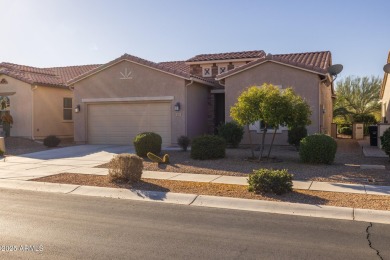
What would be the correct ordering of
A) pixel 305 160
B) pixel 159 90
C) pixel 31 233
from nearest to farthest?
pixel 31 233 → pixel 305 160 → pixel 159 90

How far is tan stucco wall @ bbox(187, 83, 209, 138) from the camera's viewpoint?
20.3 meters

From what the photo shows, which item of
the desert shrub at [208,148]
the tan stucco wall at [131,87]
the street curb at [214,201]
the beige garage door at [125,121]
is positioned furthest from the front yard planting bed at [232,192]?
the beige garage door at [125,121]

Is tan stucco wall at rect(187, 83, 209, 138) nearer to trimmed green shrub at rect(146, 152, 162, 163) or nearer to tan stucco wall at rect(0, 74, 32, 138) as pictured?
trimmed green shrub at rect(146, 152, 162, 163)

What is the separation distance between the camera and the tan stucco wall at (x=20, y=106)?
75.0ft

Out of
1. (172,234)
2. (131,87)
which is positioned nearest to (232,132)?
(131,87)

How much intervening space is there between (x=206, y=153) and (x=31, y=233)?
8.86m

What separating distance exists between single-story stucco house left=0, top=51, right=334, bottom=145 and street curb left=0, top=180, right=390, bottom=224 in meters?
9.64

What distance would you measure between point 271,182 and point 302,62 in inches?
526

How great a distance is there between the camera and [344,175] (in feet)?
38.3

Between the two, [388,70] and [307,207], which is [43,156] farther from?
[388,70]

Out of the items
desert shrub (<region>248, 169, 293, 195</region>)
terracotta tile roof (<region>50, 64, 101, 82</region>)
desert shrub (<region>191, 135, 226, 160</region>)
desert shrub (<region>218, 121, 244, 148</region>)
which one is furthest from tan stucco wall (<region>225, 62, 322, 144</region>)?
terracotta tile roof (<region>50, 64, 101, 82</region>)

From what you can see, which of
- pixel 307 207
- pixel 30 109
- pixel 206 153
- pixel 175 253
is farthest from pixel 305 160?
pixel 30 109

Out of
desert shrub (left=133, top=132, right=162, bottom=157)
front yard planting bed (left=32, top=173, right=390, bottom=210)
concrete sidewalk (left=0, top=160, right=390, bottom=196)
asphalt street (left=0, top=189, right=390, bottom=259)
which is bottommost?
asphalt street (left=0, top=189, right=390, bottom=259)

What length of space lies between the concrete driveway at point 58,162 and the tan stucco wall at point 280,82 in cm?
564
